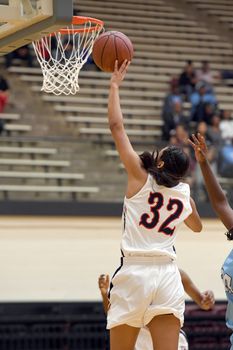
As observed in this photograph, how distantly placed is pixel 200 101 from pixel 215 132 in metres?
1.44

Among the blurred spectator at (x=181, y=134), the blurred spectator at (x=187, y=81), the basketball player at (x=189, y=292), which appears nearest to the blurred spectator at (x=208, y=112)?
the blurred spectator at (x=187, y=81)

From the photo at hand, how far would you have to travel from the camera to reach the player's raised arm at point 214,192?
450cm

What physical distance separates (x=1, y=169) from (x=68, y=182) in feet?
2.64

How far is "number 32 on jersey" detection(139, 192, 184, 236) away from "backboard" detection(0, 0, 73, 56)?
104 centimetres

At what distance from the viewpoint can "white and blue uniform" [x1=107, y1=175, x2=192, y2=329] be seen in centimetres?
477

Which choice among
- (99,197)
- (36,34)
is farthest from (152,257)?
(99,197)

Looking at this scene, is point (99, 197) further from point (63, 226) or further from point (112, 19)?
point (112, 19)

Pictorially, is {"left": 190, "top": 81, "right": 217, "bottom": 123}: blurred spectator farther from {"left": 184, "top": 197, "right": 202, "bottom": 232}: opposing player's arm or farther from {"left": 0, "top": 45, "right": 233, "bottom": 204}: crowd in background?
{"left": 184, "top": 197, "right": 202, "bottom": 232}: opposing player's arm

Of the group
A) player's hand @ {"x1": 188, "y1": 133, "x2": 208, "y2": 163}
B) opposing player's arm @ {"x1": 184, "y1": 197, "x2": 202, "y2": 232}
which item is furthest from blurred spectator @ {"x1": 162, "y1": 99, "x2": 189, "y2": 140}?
player's hand @ {"x1": 188, "y1": 133, "x2": 208, "y2": 163}

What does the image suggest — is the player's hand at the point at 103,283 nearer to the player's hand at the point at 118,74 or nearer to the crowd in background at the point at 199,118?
the player's hand at the point at 118,74

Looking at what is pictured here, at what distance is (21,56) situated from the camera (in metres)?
13.4

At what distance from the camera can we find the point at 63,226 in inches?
403

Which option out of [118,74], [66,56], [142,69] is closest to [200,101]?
[142,69]

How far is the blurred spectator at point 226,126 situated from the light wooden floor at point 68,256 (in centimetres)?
157
